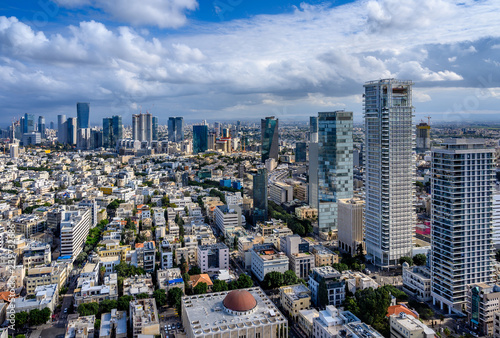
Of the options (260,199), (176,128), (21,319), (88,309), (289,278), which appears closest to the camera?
(21,319)

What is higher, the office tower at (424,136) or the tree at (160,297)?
the office tower at (424,136)

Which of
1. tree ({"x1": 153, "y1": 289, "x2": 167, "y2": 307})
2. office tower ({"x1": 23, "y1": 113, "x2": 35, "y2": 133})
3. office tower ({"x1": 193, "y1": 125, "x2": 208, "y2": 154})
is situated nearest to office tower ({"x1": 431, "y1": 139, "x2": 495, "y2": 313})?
tree ({"x1": 153, "y1": 289, "x2": 167, "y2": 307})

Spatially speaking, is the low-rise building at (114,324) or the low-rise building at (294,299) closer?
the low-rise building at (114,324)

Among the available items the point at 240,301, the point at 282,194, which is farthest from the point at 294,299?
the point at 282,194

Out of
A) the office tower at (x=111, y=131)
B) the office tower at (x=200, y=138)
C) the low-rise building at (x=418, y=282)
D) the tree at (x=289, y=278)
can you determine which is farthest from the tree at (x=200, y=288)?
the office tower at (x=111, y=131)

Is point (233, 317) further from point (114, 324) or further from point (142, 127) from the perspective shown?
point (142, 127)

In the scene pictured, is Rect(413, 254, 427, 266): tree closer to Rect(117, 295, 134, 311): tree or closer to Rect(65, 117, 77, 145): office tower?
Rect(117, 295, 134, 311): tree

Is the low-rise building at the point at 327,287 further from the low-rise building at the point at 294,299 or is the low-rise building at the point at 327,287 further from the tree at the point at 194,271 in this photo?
the tree at the point at 194,271
